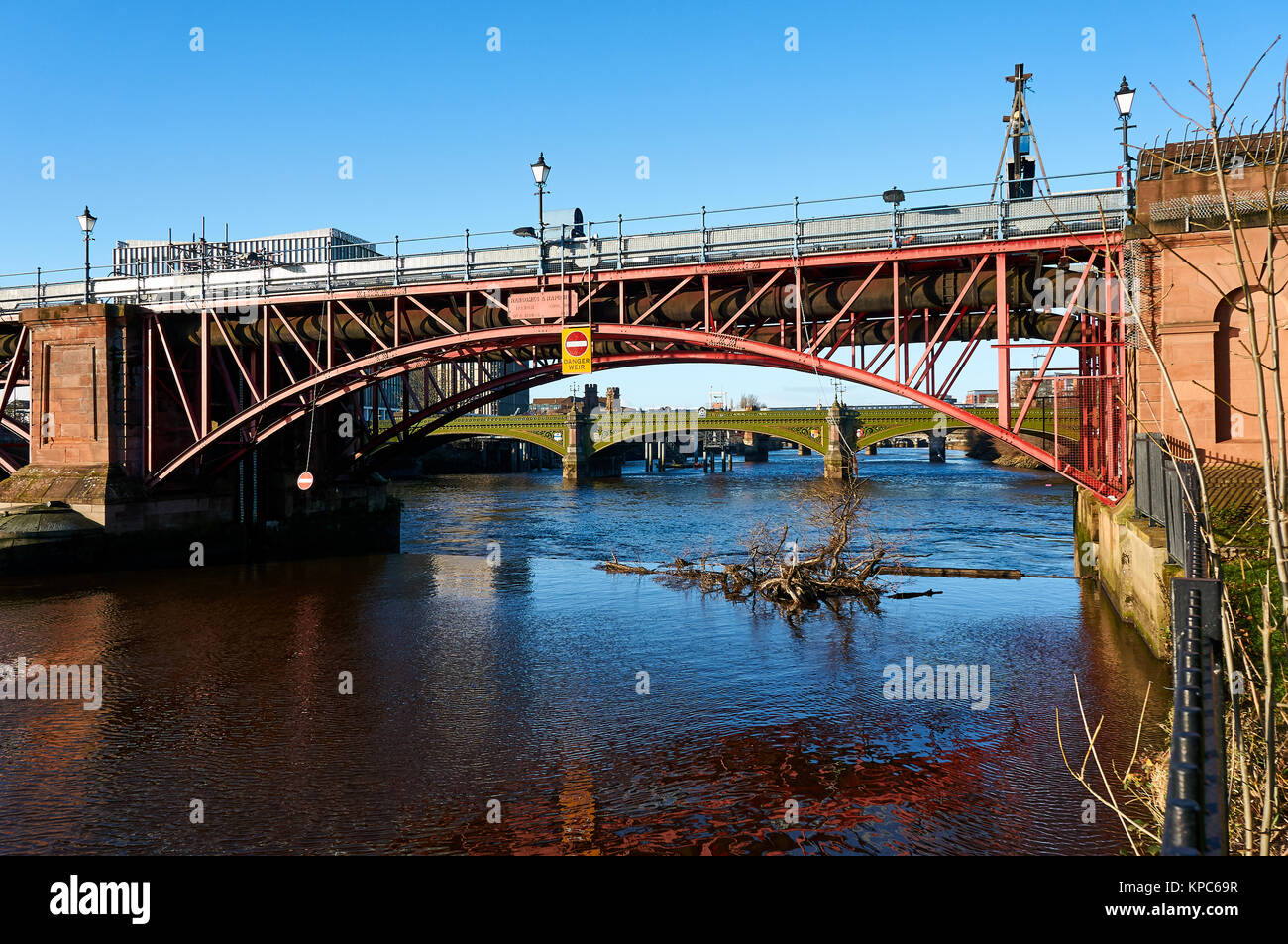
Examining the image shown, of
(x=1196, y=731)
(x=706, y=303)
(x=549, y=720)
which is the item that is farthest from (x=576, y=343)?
(x=1196, y=731)

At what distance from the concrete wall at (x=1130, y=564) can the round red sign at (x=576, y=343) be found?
13504 millimetres

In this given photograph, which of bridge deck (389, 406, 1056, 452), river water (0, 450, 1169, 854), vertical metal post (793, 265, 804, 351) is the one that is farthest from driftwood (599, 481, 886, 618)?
bridge deck (389, 406, 1056, 452)

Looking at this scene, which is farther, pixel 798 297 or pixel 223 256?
pixel 223 256

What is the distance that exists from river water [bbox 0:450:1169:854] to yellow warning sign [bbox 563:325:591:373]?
244 inches

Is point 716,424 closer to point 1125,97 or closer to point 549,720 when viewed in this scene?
point 1125,97

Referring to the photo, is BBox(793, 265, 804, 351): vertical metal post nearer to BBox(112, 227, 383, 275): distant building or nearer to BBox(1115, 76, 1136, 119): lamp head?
BBox(1115, 76, 1136, 119): lamp head

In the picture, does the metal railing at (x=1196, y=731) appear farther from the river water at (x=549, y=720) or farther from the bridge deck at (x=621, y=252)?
the bridge deck at (x=621, y=252)

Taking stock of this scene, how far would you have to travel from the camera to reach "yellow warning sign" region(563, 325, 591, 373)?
24.7 meters

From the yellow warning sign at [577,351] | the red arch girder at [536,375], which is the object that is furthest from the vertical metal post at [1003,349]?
the yellow warning sign at [577,351]

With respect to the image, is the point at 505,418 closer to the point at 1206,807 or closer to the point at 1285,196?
the point at 1285,196

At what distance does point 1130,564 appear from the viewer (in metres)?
18.2

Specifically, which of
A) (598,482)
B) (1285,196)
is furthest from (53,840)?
(598,482)

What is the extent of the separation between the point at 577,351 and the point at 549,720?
13.4 m

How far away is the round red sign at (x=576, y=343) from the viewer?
81.3ft
